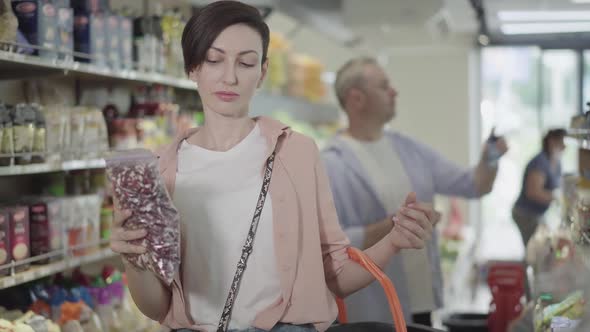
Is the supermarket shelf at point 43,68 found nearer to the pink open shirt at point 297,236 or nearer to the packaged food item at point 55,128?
the packaged food item at point 55,128

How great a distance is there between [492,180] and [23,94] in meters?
2.13

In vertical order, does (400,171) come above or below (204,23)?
below

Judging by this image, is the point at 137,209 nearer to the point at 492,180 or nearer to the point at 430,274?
the point at 430,274

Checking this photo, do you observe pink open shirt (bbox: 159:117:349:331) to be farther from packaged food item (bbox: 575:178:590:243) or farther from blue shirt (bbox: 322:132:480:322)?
blue shirt (bbox: 322:132:480:322)

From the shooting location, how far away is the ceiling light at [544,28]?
18.6ft

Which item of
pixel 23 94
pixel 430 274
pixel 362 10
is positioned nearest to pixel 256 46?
pixel 23 94

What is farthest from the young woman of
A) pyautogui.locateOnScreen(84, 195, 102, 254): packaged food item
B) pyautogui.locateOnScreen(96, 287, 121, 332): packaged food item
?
pyautogui.locateOnScreen(96, 287, 121, 332): packaged food item

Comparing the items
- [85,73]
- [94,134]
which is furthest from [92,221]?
[85,73]

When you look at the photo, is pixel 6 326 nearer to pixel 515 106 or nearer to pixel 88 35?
pixel 88 35

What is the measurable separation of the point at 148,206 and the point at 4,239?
1281 millimetres

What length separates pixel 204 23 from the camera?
76.1 inches

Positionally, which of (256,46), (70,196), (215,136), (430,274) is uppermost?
(256,46)

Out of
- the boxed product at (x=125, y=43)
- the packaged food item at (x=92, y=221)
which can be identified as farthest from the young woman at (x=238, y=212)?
the boxed product at (x=125, y=43)

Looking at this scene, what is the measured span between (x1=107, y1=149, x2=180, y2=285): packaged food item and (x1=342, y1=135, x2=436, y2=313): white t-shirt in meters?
1.99
